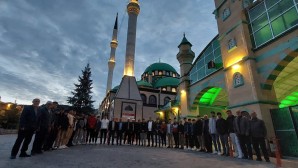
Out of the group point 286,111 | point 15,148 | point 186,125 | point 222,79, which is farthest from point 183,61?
point 15,148

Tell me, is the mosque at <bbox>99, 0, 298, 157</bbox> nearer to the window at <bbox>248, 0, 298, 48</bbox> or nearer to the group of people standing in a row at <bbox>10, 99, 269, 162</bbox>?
the window at <bbox>248, 0, 298, 48</bbox>

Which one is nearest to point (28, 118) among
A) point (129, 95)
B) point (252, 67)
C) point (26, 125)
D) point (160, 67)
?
point (26, 125)

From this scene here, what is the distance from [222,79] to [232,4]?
5.02 metres

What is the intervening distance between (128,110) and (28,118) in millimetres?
23911

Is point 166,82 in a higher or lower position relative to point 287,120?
higher

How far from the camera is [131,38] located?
3259cm

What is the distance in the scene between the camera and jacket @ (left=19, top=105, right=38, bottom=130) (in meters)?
5.38

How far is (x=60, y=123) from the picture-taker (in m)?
8.05

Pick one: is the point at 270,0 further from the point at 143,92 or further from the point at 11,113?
the point at 11,113

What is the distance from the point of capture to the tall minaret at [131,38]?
31.0m

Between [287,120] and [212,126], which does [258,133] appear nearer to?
[212,126]

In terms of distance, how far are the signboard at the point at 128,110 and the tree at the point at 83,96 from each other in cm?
556

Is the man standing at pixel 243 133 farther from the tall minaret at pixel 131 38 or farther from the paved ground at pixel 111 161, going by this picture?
the tall minaret at pixel 131 38

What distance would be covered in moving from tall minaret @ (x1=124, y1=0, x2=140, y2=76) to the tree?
710 cm
